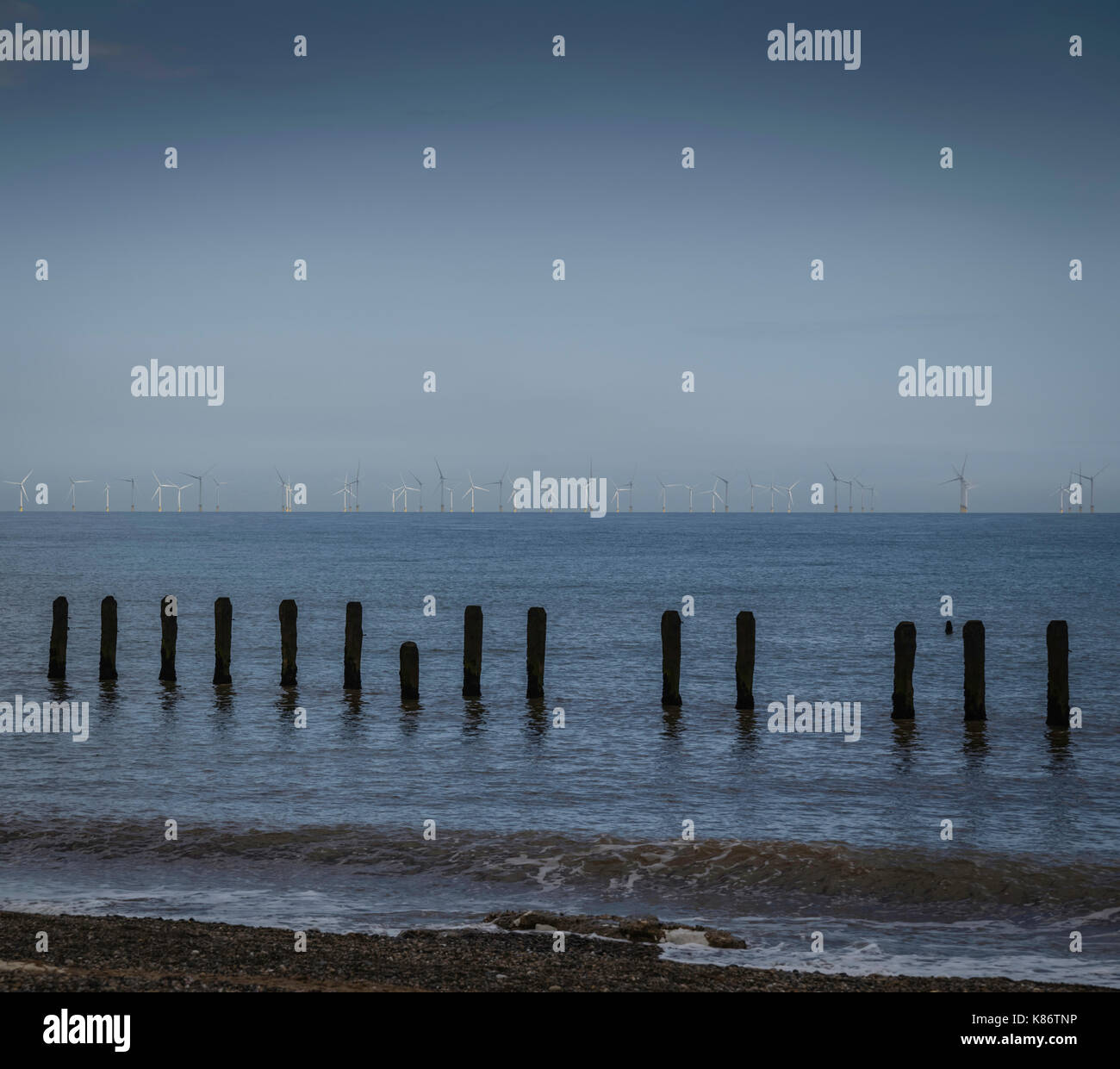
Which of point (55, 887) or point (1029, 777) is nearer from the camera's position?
point (55, 887)

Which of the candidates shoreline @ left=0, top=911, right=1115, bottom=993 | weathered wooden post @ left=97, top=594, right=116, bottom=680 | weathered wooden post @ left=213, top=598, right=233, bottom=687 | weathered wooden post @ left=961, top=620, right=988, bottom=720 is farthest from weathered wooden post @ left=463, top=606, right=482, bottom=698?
shoreline @ left=0, top=911, right=1115, bottom=993

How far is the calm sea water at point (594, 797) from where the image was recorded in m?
14.9

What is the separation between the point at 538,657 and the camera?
31.2 metres

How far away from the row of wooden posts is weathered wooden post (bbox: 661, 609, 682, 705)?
0.02 meters

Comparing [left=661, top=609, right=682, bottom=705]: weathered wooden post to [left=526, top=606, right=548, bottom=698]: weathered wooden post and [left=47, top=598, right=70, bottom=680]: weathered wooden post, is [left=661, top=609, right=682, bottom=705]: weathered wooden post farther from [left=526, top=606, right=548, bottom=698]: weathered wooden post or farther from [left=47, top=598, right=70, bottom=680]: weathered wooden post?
[left=47, top=598, right=70, bottom=680]: weathered wooden post

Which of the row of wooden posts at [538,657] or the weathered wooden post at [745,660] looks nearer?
the row of wooden posts at [538,657]

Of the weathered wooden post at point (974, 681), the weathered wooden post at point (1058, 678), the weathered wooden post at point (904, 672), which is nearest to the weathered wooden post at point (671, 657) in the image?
the weathered wooden post at point (904, 672)

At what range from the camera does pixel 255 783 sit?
22.3 metres

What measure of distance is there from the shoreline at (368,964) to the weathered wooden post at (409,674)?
1736cm

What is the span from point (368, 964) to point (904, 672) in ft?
66.8

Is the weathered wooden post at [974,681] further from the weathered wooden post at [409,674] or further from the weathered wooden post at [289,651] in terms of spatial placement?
the weathered wooden post at [289,651]
